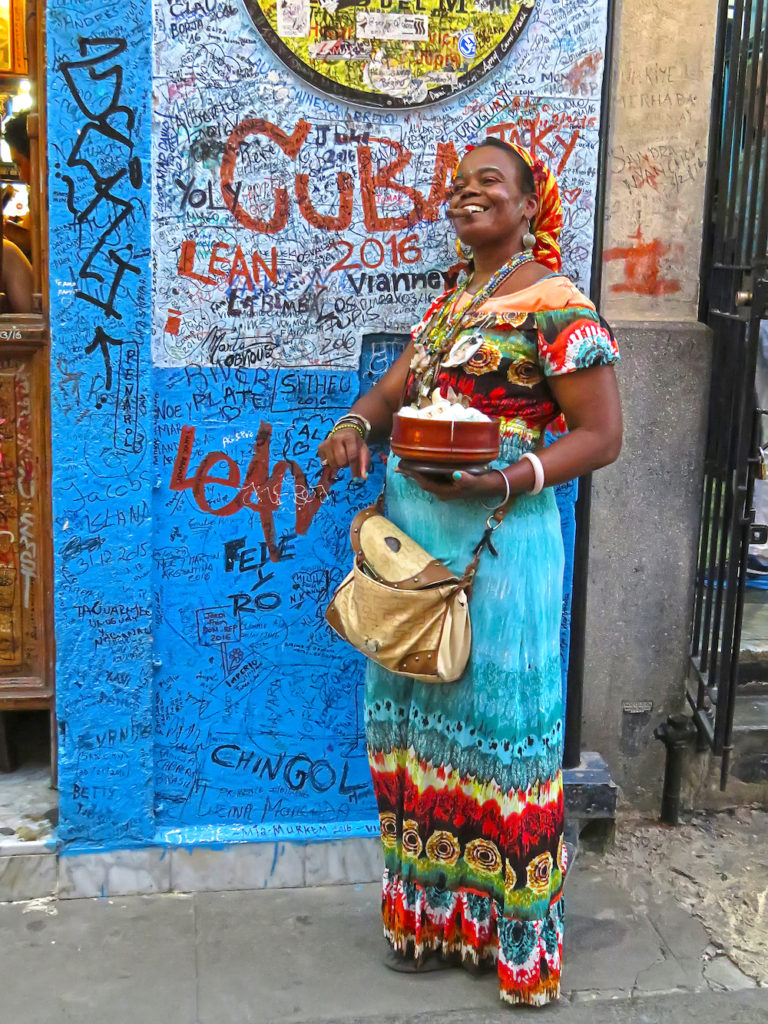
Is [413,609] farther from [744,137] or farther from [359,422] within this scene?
[744,137]

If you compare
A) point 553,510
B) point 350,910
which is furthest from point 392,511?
point 350,910

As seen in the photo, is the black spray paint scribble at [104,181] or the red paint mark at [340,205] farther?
the red paint mark at [340,205]

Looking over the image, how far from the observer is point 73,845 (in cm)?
352

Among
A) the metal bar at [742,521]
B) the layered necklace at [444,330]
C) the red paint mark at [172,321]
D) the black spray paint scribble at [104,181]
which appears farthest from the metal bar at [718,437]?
the black spray paint scribble at [104,181]

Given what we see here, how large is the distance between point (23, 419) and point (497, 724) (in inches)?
68.0

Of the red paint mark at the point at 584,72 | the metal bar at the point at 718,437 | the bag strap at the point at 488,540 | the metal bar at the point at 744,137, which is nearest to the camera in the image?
the bag strap at the point at 488,540

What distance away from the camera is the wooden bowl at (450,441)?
8.55 feet

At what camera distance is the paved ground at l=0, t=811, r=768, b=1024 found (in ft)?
9.80

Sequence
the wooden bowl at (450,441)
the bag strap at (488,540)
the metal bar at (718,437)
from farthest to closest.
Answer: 1. the metal bar at (718,437)
2. the bag strap at (488,540)
3. the wooden bowl at (450,441)

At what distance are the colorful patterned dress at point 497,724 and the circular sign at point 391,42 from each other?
2.56 ft

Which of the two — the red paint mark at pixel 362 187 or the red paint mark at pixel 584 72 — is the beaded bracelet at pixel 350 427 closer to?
the red paint mark at pixel 362 187

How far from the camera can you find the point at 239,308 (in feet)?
11.1

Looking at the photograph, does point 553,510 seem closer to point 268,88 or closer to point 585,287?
point 585,287

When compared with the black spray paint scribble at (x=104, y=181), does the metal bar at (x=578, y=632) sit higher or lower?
lower
